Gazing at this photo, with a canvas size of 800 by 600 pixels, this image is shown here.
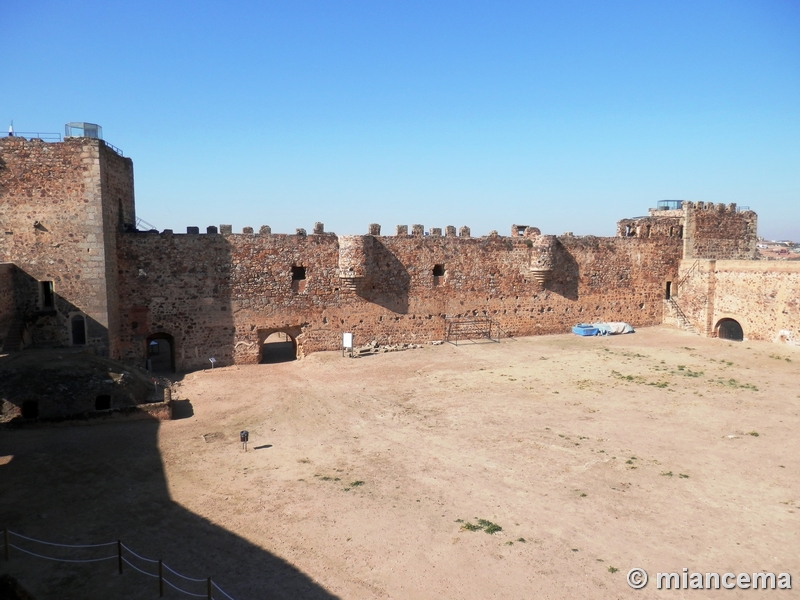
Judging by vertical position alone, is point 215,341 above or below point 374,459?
above

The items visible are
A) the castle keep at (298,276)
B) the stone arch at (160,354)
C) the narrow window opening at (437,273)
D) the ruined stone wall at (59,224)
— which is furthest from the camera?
the narrow window opening at (437,273)

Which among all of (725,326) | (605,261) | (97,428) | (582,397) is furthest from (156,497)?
(725,326)

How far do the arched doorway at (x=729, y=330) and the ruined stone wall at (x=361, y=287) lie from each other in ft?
8.61

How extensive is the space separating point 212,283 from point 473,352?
9020 millimetres

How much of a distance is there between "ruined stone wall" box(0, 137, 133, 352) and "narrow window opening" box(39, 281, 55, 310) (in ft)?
0.44

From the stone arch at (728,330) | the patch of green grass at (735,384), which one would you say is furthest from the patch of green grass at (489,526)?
the stone arch at (728,330)

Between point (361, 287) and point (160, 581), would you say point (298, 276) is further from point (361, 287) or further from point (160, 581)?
point (160, 581)

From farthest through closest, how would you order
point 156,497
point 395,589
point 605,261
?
point 605,261 < point 156,497 < point 395,589

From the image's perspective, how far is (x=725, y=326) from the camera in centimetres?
2381

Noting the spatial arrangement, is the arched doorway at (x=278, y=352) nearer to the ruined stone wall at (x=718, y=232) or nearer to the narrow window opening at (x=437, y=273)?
the narrow window opening at (x=437, y=273)

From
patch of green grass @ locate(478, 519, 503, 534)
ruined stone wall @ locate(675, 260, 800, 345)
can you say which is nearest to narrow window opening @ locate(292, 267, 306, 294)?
patch of green grass @ locate(478, 519, 503, 534)

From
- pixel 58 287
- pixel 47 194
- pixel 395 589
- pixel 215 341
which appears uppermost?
pixel 47 194

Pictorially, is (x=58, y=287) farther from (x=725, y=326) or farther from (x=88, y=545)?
(x=725, y=326)

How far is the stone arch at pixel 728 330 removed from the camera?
2252 cm
